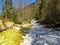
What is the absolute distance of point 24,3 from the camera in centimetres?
4450

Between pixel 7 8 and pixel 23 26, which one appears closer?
pixel 23 26

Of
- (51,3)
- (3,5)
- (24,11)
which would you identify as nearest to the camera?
(51,3)

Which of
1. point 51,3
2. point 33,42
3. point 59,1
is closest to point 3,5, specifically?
point 51,3

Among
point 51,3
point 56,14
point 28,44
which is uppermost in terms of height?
point 51,3

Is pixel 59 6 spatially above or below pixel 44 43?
above

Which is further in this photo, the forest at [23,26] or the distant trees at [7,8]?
the distant trees at [7,8]

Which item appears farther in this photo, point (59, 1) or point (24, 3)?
point (24, 3)

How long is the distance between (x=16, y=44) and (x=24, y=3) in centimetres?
3449

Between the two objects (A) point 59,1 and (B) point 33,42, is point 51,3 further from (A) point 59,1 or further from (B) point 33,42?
(B) point 33,42

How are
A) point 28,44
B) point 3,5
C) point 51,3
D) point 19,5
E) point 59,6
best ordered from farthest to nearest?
point 19,5 < point 3,5 < point 51,3 < point 59,6 < point 28,44

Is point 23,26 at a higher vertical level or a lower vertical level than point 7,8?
lower

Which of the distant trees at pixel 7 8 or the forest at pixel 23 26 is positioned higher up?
the distant trees at pixel 7 8

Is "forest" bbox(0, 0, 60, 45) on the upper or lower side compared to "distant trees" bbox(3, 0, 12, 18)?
lower

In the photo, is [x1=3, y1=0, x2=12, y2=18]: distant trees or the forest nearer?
the forest
